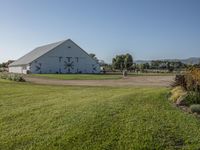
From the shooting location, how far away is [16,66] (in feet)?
238

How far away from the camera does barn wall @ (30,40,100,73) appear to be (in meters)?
62.1

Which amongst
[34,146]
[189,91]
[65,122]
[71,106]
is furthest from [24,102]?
[189,91]

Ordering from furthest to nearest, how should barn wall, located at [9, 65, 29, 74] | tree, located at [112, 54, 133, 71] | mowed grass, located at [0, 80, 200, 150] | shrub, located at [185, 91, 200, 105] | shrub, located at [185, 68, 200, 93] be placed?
tree, located at [112, 54, 133, 71] → barn wall, located at [9, 65, 29, 74] → shrub, located at [185, 68, 200, 93] → shrub, located at [185, 91, 200, 105] → mowed grass, located at [0, 80, 200, 150]

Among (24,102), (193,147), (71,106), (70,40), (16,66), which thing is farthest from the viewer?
(16,66)

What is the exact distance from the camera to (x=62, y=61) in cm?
6462

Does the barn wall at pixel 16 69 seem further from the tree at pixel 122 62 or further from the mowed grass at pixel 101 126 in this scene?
the mowed grass at pixel 101 126

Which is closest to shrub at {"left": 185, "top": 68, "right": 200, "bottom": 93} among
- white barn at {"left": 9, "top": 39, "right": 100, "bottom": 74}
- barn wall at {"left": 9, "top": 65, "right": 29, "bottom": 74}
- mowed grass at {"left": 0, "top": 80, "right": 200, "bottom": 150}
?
mowed grass at {"left": 0, "top": 80, "right": 200, "bottom": 150}

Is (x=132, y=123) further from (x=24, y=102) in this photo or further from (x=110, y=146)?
(x=24, y=102)

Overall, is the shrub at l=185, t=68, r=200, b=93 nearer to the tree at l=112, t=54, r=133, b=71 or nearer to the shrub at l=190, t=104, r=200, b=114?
the shrub at l=190, t=104, r=200, b=114

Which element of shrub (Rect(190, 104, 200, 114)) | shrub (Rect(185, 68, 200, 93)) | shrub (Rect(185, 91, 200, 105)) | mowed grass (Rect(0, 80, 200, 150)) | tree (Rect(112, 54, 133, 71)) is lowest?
mowed grass (Rect(0, 80, 200, 150))

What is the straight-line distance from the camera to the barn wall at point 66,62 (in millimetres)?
62062

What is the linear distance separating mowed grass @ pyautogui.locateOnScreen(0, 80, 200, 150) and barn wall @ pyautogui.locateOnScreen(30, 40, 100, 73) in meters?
50.5

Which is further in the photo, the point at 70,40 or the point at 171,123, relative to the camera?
the point at 70,40

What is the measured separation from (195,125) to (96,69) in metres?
59.5
